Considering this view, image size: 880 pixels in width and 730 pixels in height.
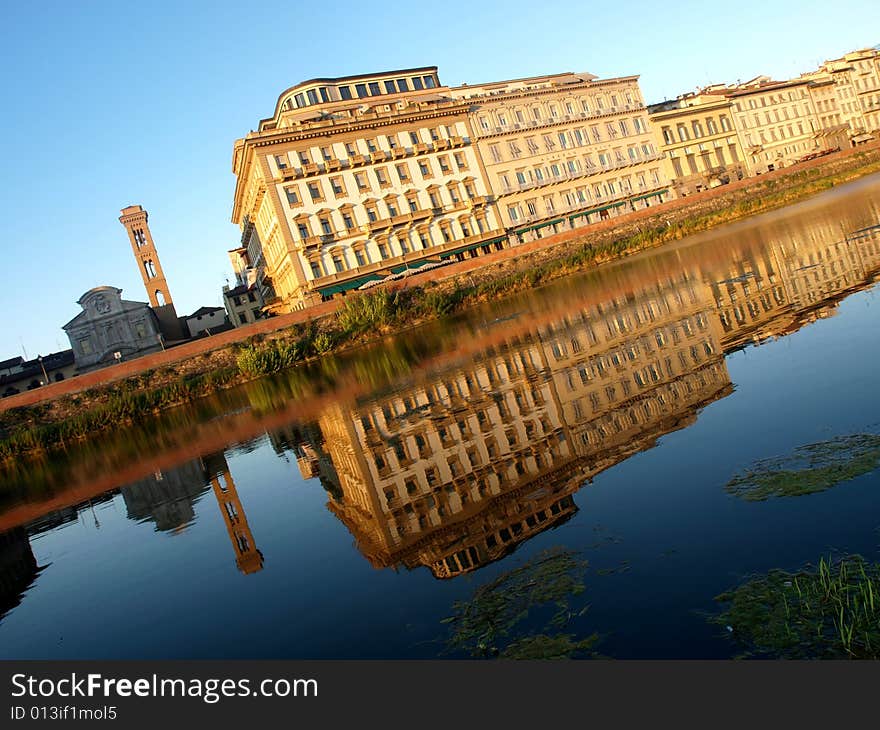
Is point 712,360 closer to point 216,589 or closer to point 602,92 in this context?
point 216,589

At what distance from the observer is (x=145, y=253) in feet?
313

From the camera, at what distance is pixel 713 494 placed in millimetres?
7543

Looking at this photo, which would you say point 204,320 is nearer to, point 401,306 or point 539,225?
point 539,225

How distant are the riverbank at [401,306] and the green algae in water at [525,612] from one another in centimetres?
3694

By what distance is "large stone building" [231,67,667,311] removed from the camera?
59.6 metres

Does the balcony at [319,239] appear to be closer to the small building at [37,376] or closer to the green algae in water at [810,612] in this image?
the small building at [37,376]

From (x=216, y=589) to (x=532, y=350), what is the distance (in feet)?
43.4

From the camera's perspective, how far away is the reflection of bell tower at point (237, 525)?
10445 mm

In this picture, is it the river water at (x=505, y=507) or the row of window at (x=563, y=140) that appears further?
the row of window at (x=563, y=140)

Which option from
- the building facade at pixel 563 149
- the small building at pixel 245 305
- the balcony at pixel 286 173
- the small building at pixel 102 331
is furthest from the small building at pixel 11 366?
the building facade at pixel 563 149

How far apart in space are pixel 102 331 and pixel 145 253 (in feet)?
57.2

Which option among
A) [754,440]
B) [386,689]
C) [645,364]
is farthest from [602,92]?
[386,689]

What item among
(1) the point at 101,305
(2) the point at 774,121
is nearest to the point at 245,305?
(1) the point at 101,305

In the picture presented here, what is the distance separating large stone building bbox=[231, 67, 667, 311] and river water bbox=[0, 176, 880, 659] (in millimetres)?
38858
